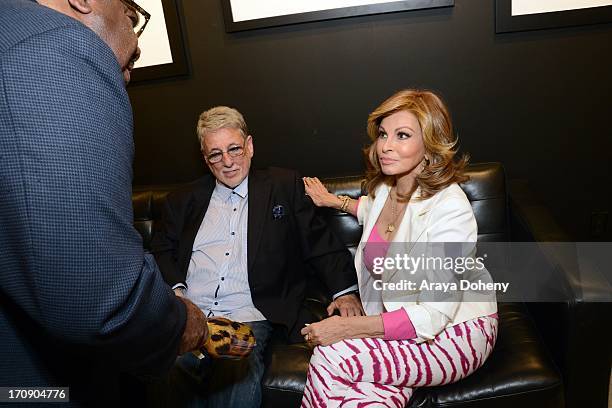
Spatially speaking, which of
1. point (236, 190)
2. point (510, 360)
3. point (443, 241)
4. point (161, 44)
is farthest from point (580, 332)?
point (161, 44)

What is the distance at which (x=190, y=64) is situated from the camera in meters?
2.53

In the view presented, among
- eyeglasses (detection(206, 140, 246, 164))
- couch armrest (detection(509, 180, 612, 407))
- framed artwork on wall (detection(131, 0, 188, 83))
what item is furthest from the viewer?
framed artwork on wall (detection(131, 0, 188, 83))

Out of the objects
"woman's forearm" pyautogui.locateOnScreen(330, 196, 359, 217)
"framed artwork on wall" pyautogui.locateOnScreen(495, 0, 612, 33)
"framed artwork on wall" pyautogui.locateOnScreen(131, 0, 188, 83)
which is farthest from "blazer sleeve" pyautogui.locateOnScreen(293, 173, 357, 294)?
"framed artwork on wall" pyautogui.locateOnScreen(495, 0, 612, 33)

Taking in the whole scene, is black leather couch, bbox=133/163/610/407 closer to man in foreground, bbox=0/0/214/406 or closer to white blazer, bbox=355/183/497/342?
white blazer, bbox=355/183/497/342

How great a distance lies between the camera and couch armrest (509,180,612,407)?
145 cm

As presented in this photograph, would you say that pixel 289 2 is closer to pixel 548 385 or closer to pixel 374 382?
pixel 374 382

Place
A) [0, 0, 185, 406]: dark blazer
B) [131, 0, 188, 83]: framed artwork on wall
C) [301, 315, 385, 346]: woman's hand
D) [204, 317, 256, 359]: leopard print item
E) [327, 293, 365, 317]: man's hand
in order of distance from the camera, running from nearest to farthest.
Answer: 1. [0, 0, 185, 406]: dark blazer
2. [204, 317, 256, 359]: leopard print item
3. [301, 315, 385, 346]: woman's hand
4. [327, 293, 365, 317]: man's hand
5. [131, 0, 188, 83]: framed artwork on wall

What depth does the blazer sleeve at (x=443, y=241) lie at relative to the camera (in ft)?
4.94

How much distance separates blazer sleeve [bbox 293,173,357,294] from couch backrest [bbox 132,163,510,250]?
0.38 ft

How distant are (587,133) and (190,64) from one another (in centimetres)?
216

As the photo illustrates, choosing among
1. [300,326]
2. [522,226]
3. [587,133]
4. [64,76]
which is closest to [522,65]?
[587,133]

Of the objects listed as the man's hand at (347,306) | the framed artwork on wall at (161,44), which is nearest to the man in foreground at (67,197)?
the man's hand at (347,306)

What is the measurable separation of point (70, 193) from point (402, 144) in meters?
1.29

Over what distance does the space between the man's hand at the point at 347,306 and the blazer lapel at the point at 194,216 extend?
718mm
